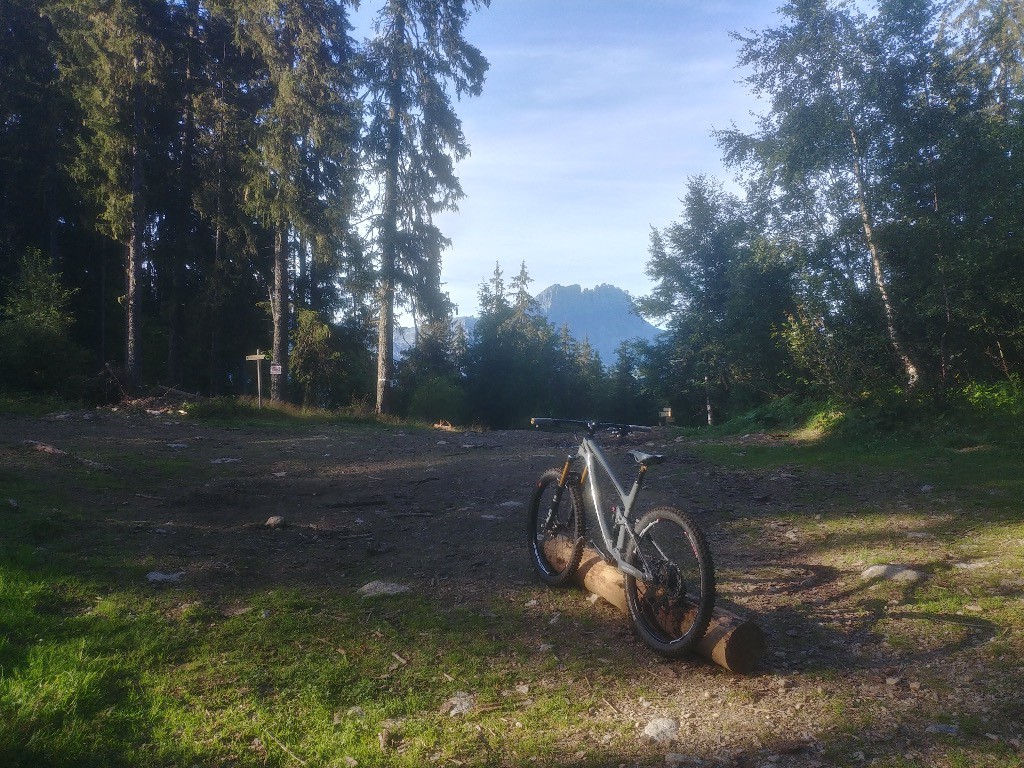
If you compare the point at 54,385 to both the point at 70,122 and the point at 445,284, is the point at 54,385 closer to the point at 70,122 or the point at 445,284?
the point at 445,284

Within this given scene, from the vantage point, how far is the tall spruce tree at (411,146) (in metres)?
21.5

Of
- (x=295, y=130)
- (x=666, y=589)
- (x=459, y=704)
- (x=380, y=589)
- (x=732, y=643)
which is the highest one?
(x=295, y=130)

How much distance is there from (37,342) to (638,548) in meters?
19.7

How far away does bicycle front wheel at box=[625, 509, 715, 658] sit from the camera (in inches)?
129

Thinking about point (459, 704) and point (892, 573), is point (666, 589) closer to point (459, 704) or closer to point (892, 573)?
point (459, 704)

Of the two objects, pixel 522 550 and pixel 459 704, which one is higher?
pixel 522 550

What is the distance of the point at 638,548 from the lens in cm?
375

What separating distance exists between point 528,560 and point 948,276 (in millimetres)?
9779

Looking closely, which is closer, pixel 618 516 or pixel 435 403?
pixel 618 516

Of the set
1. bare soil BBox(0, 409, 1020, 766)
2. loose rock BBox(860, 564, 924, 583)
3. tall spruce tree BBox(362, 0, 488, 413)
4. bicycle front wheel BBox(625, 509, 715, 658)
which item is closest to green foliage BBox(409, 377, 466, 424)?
tall spruce tree BBox(362, 0, 488, 413)

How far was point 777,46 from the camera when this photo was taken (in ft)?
48.9

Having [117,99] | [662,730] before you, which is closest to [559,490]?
[662,730]

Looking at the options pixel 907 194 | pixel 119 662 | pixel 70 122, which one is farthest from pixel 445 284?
pixel 119 662

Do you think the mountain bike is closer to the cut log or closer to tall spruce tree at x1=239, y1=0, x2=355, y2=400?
the cut log
